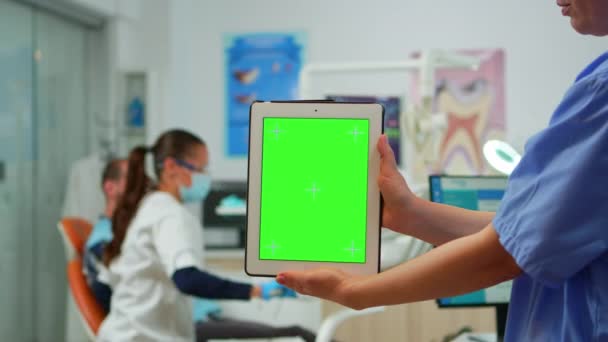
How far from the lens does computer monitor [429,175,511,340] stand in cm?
154

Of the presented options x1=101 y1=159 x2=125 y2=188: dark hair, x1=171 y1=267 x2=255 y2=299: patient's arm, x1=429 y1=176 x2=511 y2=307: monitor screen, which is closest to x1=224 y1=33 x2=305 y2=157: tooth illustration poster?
x1=101 y1=159 x2=125 y2=188: dark hair

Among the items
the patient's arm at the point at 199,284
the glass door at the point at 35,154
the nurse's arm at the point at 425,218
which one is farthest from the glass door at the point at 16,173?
the nurse's arm at the point at 425,218

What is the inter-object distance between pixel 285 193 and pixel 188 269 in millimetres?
970

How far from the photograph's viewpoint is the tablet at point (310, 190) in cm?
92

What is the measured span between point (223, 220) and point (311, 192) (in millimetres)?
2665

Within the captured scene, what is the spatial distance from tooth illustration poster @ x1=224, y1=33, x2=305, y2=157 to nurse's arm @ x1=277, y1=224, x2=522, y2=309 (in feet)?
10.6

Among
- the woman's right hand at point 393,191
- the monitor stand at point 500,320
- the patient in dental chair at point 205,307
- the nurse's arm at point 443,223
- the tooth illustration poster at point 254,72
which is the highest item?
the tooth illustration poster at point 254,72

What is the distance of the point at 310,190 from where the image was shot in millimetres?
937

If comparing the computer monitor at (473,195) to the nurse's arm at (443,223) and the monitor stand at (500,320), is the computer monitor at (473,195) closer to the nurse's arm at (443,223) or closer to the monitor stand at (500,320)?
the monitor stand at (500,320)

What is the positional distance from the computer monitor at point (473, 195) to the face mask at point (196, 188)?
33.9 inches

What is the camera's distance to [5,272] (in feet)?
10.8

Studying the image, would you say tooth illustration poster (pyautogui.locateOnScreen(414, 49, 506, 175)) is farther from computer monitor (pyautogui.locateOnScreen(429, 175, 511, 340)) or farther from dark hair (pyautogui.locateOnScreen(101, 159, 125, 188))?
computer monitor (pyautogui.locateOnScreen(429, 175, 511, 340))

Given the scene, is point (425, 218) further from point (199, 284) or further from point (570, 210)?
point (199, 284)

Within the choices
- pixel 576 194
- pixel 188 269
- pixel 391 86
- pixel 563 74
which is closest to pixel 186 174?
pixel 188 269
